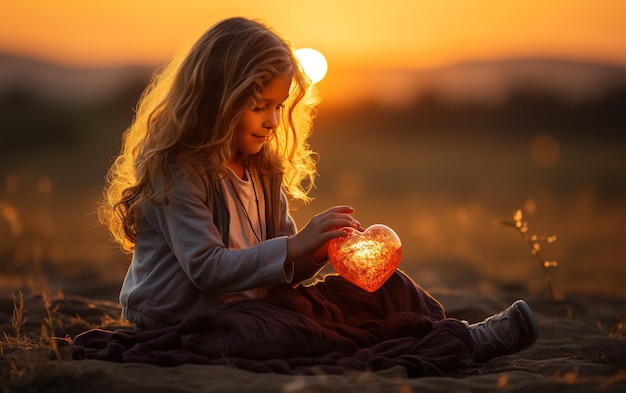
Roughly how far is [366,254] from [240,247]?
626mm

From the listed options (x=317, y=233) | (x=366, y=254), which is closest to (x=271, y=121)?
(x=317, y=233)

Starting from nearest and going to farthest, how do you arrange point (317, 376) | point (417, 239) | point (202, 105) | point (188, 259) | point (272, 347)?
1. point (317, 376)
2. point (272, 347)
3. point (188, 259)
4. point (202, 105)
5. point (417, 239)

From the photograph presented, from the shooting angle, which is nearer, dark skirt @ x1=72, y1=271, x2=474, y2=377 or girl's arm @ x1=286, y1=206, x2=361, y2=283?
dark skirt @ x1=72, y1=271, x2=474, y2=377

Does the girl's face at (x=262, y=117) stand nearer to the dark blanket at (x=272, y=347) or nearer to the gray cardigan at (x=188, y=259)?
the gray cardigan at (x=188, y=259)

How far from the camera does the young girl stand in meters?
3.79

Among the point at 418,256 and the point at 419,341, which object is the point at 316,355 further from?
the point at 418,256

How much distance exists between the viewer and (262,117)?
4.07 meters

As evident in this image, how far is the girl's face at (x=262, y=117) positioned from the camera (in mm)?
4047

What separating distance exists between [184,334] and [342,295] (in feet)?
3.12

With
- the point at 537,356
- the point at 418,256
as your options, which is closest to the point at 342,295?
the point at 537,356

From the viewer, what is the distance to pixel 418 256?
34.7 feet

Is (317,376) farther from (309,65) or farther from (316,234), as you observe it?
(309,65)

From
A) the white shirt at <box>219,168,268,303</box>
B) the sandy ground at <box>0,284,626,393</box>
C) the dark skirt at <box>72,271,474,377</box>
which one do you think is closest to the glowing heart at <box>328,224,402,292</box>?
the dark skirt at <box>72,271,474,377</box>

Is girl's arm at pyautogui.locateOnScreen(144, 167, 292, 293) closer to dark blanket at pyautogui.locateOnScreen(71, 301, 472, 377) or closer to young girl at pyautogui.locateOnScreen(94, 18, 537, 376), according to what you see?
young girl at pyautogui.locateOnScreen(94, 18, 537, 376)
